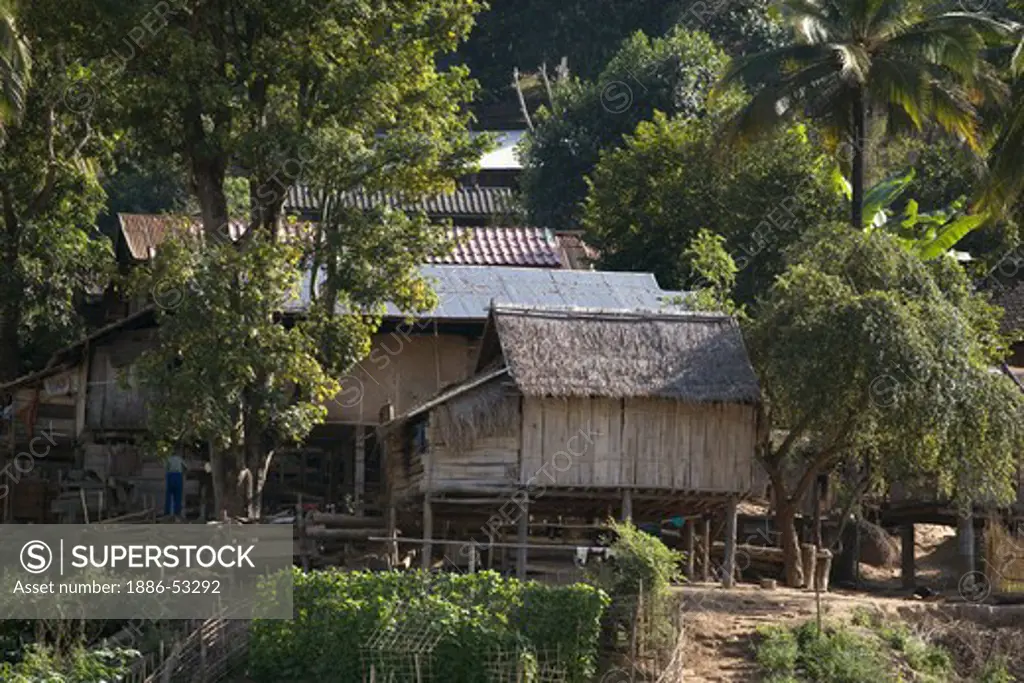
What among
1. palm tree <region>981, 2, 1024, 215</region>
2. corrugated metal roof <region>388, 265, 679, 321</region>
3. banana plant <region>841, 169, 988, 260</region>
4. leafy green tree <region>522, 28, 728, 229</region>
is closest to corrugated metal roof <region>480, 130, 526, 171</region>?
leafy green tree <region>522, 28, 728, 229</region>

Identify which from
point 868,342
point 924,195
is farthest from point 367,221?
point 924,195

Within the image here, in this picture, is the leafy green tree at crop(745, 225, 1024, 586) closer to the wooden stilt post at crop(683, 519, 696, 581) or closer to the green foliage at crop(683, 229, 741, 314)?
the green foliage at crop(683, 229, 741, 314)

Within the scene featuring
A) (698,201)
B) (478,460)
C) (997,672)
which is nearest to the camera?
(997,672)

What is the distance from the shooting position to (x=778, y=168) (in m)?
41.3

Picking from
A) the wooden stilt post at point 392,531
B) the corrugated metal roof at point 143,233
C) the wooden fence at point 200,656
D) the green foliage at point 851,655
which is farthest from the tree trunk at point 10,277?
the green foliage at point 851,655

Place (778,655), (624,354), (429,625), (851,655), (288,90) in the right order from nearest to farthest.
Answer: (429,625) → (778,655) → (851,655) → (624,354) → (288,90)

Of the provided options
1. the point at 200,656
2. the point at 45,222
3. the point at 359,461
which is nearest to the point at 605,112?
the point at 359,461

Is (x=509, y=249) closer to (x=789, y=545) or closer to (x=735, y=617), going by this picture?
(x=789, y=545)

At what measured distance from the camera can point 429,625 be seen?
84.7 ft

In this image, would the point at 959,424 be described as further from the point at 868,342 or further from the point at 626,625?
the point at 626,625

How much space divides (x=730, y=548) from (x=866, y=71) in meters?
8.36

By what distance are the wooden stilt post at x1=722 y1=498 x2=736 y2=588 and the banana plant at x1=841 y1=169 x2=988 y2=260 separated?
621 cm

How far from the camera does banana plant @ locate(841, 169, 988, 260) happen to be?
120 ft

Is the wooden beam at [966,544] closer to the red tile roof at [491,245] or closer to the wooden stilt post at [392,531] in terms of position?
the wooden stilt post at [392,531]
